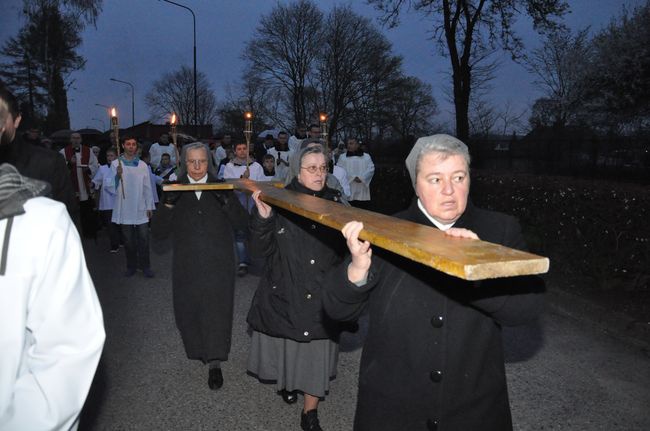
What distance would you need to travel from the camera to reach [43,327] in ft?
4.68

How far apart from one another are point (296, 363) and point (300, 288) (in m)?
0.64

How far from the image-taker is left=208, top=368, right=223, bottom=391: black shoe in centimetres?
476

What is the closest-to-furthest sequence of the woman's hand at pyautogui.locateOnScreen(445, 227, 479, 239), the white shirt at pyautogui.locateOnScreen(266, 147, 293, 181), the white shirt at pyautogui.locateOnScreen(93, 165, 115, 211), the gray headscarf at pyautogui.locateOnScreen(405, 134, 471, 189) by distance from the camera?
the woman's hand at pyautogui.locateOnScreen(445, 227, 479, 239) < the gray headscarf at pyautogui.locateOnScreen(405, 134, 471, 189) < the white shirt at pyautogui.locateOnScreen(93, 165, 115, 211) < the white shirt at pyautogui.locateOnScreen(266, 147, 293, 181)

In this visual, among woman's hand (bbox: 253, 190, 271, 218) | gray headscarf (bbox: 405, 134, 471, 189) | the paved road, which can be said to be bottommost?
the paved road

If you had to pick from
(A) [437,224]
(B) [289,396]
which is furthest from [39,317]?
(B) [289,396]

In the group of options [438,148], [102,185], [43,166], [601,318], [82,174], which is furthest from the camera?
[82,174]

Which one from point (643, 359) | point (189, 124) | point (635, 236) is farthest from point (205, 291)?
point (189, 124)

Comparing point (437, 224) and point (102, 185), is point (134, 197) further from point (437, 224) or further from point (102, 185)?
point (437, 224)

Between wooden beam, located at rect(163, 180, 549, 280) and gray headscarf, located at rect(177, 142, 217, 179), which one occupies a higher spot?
gray headscarf, located at rect(177, 142, 217, 179)

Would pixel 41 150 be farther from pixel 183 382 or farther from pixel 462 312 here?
pixel 462 312

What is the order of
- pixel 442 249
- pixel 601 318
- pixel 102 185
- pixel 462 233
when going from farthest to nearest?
pixel 102 185, pixel 601 318, pixel 462 233, pixel 442 249

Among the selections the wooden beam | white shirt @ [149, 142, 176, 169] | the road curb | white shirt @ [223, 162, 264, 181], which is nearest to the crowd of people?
the wooden beam

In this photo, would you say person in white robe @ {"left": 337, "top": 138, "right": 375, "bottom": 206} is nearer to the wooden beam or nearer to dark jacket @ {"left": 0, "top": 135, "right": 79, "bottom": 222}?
dark jacket @ {"left": 0, "top": 135, "right": 79, "bottom": 222}

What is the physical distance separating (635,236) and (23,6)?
29.9 meters
